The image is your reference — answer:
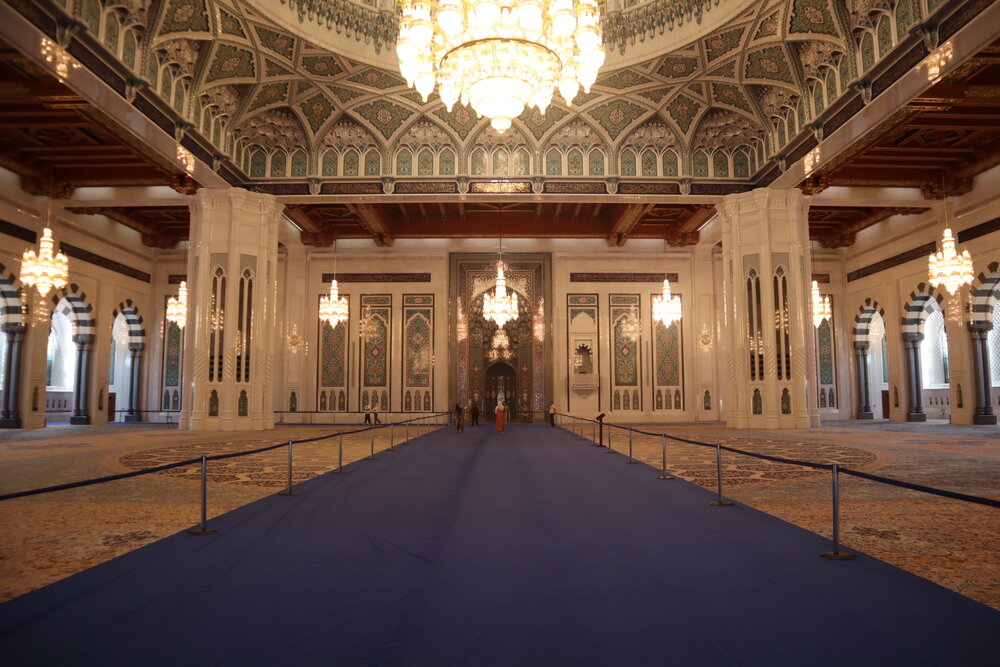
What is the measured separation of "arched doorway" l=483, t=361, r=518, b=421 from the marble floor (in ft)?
27.4

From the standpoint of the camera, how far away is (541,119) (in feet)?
45.1

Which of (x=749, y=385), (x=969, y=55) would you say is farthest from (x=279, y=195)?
(x=969, y=55)

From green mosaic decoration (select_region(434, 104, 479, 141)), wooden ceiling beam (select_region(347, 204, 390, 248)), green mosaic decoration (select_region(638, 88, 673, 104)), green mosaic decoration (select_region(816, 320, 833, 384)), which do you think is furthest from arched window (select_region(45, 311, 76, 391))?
green mosaic decoration (select_region(816, 320, 833, 384))

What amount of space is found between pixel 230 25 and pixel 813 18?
9.64m

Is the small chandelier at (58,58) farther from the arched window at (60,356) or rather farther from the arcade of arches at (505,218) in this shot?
the arched window at (60,356)

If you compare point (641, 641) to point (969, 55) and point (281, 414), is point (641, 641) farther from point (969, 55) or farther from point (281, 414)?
point (281, 414)

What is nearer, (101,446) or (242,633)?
(242,633)

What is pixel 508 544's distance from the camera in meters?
3.62

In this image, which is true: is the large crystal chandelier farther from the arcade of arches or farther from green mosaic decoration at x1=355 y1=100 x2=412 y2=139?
green mosaic decoration at x1=355 y1=100 x2=412 y2=139

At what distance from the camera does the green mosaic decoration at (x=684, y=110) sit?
1332cm

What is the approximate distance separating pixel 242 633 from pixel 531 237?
15.8 m

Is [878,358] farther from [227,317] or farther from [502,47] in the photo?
[502,47]

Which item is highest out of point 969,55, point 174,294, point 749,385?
point 969,55

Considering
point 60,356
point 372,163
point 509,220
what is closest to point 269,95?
point 372,163
